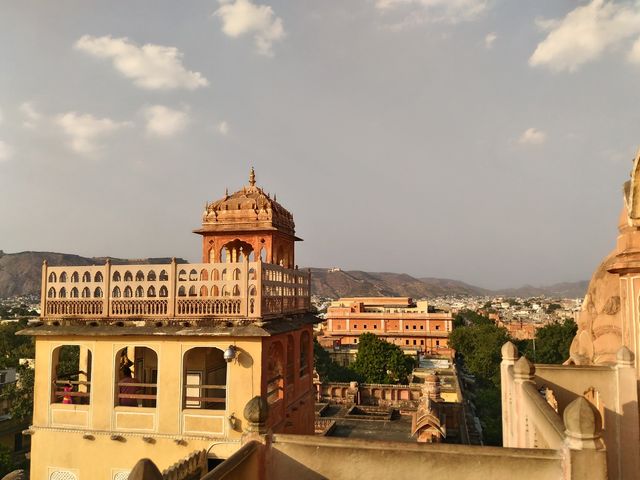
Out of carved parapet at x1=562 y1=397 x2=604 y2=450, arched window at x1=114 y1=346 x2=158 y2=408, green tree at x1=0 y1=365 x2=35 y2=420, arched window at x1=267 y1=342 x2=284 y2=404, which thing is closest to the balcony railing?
arched window at x1=267 y1=342 x2=284 y2=404

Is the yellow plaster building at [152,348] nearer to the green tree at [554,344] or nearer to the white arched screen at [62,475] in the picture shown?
the white arched screen at [62,475]

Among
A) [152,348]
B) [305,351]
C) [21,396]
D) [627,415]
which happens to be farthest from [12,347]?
[627,415]

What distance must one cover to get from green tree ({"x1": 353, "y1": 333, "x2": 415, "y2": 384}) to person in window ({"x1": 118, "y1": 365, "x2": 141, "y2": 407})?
45.2 meters

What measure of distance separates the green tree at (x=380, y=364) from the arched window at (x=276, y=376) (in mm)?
45257

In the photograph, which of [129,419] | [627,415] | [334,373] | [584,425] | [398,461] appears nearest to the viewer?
[584,425]

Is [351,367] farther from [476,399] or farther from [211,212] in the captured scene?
[211,212]

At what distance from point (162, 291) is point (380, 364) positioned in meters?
48.1

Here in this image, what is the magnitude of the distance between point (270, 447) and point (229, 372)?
340 centimetres

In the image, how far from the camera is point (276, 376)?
12.4 meters

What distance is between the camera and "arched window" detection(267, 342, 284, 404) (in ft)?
39.3

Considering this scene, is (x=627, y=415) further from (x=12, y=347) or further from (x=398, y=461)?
(x=12, y=347)

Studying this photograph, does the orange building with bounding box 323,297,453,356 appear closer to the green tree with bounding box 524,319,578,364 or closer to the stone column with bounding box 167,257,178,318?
the green tree with bounding box 524,319,578,364

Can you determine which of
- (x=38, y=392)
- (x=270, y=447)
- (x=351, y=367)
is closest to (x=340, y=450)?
(x=270, y=447)

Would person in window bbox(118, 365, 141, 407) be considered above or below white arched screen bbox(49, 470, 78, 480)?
above
